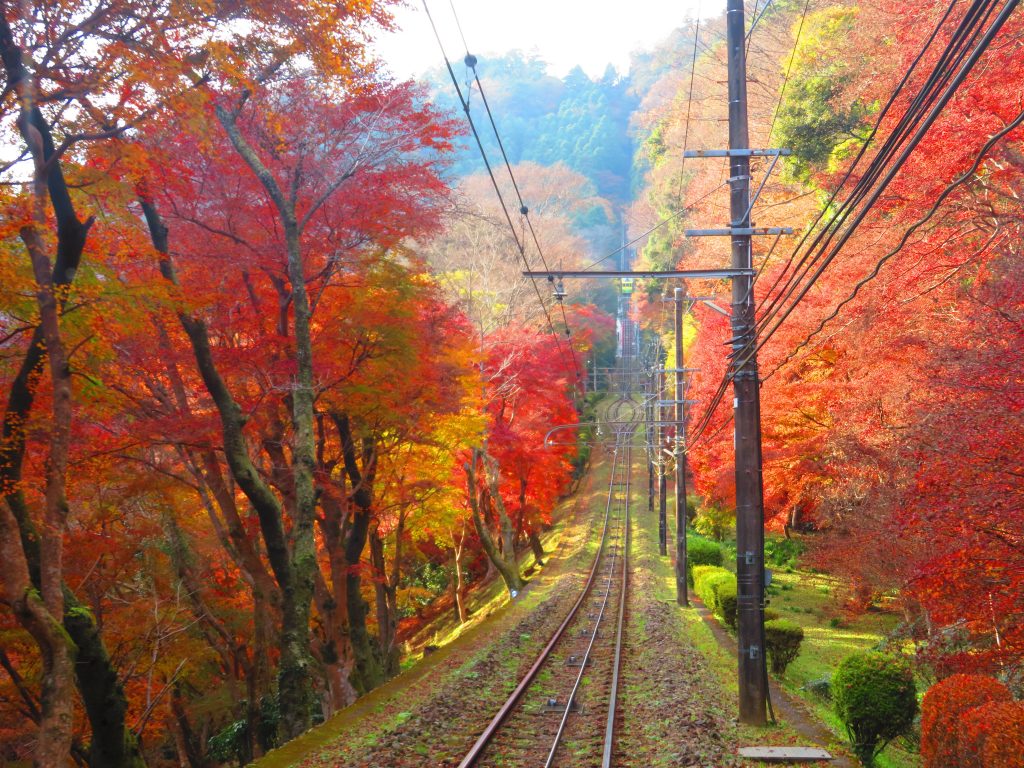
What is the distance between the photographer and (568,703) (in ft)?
37.7

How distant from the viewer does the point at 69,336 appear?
964 cm

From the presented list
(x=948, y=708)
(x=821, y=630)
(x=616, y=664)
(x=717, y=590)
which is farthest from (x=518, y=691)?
(x=821, y=630)

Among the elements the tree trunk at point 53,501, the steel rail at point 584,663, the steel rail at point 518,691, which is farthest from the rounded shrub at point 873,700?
the tree trunk at point 53,501

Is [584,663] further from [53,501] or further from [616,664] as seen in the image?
[53,501]

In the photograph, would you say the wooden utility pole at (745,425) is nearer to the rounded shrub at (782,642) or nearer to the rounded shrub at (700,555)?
the rounded shrub at (782,642)

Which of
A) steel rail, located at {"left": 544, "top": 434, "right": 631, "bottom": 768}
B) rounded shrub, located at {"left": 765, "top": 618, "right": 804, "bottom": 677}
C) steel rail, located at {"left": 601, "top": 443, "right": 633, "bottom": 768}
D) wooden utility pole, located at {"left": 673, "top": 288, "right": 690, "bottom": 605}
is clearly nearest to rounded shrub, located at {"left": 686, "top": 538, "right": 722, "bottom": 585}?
steel rail, located at {"left": 601, "top": 443, "right": 633, "bottom": 768}

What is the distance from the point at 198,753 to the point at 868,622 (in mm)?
19070

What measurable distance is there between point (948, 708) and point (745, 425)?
4053mm

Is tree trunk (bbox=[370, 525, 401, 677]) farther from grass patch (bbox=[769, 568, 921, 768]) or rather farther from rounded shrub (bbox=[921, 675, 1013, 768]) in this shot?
rounded shrub (bbox=[921, 675, 1013, 768])

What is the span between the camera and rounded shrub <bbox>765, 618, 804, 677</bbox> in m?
14.5

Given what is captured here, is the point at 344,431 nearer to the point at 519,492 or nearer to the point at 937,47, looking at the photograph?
the point at 937,47

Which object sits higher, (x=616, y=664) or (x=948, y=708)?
(x=948, y=708)

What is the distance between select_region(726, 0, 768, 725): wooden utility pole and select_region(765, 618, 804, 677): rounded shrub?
5130 millimetres

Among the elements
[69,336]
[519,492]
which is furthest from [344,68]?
[519,492]
